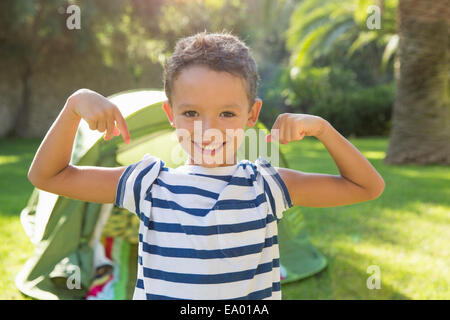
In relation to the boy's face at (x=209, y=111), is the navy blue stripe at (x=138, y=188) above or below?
below

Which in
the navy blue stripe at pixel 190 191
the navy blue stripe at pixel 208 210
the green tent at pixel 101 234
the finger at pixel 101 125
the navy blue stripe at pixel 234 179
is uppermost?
the finger at pixel 101 125

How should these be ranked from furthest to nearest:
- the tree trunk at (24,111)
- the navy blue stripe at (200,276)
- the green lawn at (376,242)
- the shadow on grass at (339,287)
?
the tree trunk at (24,111)
the green lawn at (376,242)
the shadow on grass at (339,287)
the navy blue stripe at (200,276)

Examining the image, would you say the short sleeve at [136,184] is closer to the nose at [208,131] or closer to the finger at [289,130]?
the nose at [208,131]

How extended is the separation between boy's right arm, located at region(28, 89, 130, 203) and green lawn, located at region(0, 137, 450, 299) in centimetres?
161

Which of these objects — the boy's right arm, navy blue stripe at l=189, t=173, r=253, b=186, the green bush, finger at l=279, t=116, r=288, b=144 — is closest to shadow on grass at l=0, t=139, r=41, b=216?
the boy's right arm

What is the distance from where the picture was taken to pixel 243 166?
1.45 metres

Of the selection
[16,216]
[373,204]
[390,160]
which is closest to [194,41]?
[16,216]

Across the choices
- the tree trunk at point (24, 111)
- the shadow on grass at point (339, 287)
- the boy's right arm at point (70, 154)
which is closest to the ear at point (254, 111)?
the boy's right arm at point (70, 154)

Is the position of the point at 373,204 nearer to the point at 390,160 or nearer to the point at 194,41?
the point at 390,160

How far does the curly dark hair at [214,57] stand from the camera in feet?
4.39

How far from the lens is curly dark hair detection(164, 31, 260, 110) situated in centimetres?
134

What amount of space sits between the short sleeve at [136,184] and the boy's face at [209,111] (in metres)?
0.12

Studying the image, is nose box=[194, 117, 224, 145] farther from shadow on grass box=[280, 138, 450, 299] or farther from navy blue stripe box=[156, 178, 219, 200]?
shadow on grass box=[280, 138, 450, 299]

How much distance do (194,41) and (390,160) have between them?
7218 millimetres
